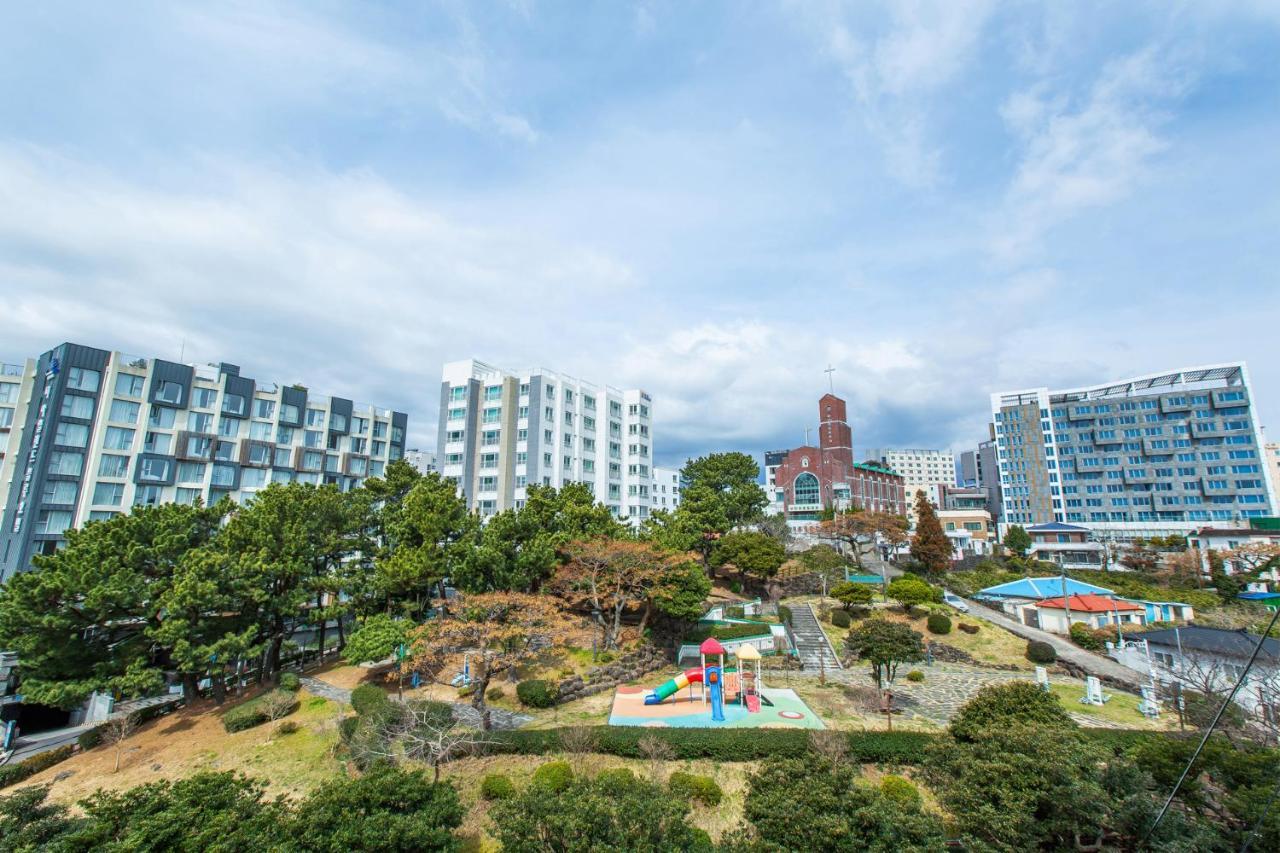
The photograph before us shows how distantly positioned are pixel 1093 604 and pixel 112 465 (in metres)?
73.3

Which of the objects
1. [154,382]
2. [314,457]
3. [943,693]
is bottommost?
[943,693]

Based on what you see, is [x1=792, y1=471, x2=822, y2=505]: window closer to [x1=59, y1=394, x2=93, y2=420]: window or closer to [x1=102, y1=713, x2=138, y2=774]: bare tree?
[x1=102, y1=713, x2=138, y2=774]: bare tree

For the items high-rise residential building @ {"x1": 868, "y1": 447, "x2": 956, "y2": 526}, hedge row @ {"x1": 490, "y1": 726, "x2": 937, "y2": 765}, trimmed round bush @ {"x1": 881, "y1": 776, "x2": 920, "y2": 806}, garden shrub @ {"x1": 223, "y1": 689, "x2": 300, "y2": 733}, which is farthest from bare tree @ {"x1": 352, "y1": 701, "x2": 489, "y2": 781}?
high-rise residential building @ {"x1": 868, "y1": 447, "x2": 956, "y2": 526}

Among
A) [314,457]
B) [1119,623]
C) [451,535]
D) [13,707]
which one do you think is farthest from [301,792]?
[314,457]

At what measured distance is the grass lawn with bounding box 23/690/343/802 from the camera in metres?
19.9

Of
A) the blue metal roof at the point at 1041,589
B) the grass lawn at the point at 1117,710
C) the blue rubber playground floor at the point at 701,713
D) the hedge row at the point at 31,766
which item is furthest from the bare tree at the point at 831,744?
the blue metal roof at the point at 1041,589

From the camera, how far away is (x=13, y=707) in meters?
33.8

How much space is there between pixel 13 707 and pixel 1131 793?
52815 millimetres

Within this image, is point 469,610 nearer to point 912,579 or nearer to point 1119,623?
point 912,579

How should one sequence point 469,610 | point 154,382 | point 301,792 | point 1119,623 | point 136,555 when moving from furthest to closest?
point 154,382 < point 1119,623 < point 136,555 < point 469,610 < point 301,792

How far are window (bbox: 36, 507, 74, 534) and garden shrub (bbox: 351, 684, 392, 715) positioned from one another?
38.7 m

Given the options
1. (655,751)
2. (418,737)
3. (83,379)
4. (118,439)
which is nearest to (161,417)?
(118,439)

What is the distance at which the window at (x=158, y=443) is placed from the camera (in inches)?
1922

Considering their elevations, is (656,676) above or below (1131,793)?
below
